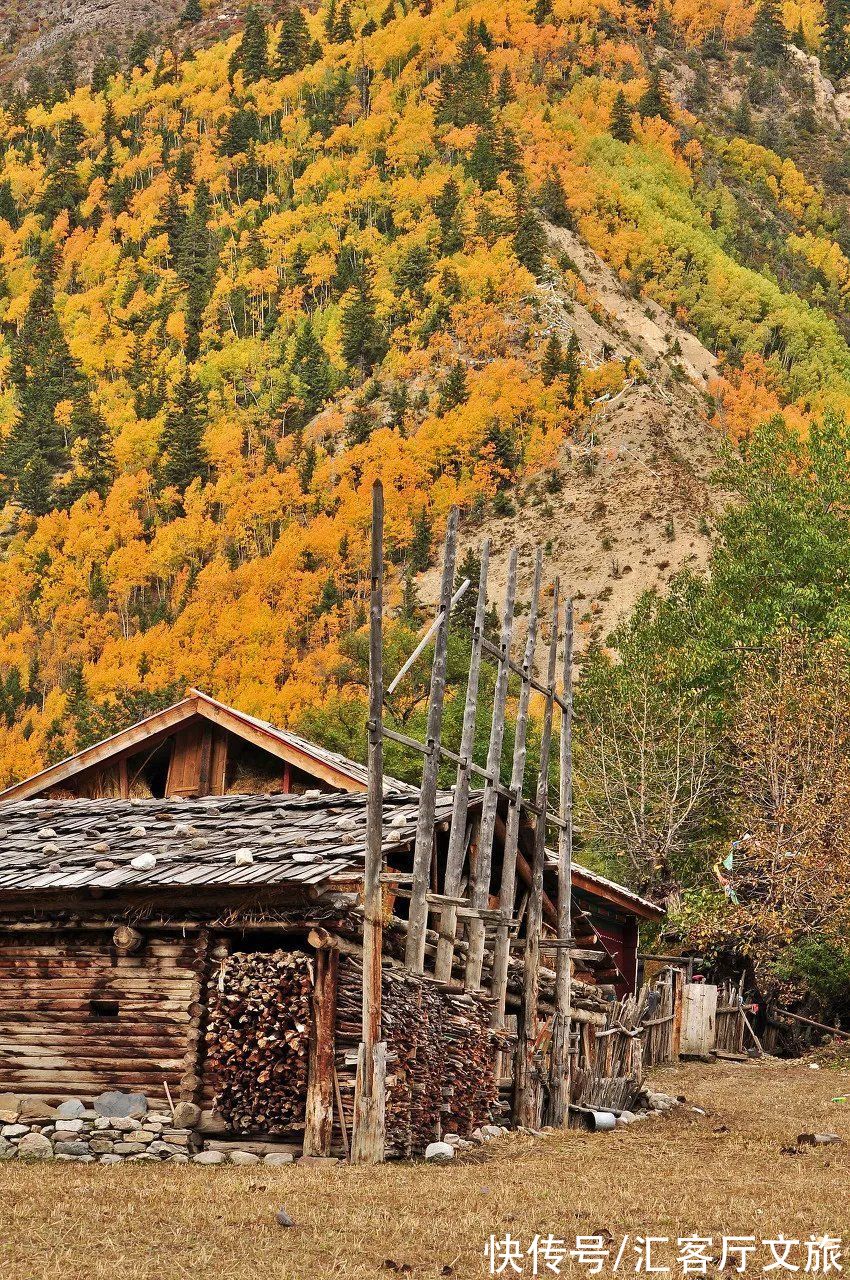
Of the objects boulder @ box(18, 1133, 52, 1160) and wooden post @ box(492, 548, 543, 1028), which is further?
wooden post @ box(492, 548, 543, 1028)

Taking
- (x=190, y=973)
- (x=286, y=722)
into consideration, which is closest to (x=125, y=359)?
(x=286, y=722)

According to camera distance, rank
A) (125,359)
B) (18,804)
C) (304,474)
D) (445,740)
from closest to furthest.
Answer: (18,804) < (445,740) < (304,474) < (125,359)

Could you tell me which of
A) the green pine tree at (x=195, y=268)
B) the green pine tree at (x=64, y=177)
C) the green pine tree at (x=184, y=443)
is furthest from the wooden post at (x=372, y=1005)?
the green pine tree at (x=64, y=177)

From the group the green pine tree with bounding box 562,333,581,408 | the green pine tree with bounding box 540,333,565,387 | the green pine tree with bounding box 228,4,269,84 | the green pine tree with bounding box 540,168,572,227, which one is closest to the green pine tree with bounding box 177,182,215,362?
the green pine tree with bounding box 228,4,269,84

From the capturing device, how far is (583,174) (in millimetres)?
154750

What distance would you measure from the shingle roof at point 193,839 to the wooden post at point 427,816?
1.38ft

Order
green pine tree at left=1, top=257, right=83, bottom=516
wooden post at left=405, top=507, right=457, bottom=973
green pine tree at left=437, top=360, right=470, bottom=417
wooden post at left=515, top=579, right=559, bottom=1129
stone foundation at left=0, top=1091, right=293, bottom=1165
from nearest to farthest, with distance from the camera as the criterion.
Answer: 1. stone foundation at left=0, top=1091, right=293, bottom=1165
2. wooden post at left=405, top=507, right=457, bottom=973
3. wooden post at left=515, top=579, right=559, bottom=1129
4. green pine tree at left=437, top=360, right=470, bottom=417
5. green pine tree at left=1, top=257, right=83, bottom=516

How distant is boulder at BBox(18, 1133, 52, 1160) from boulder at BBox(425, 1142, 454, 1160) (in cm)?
411

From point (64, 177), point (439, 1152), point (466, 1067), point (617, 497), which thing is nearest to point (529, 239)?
point (617, 497)

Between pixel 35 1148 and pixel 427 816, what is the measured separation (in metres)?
5.78

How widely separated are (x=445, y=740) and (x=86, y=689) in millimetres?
55045

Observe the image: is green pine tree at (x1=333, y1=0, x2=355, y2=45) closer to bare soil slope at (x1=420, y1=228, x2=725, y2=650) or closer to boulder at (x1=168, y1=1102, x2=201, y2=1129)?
bare soil slope at (x1=420, y1=228, x2=725, y2=650)

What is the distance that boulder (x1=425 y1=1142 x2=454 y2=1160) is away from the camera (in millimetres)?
17516

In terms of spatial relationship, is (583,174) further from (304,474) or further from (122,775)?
(122,775)
